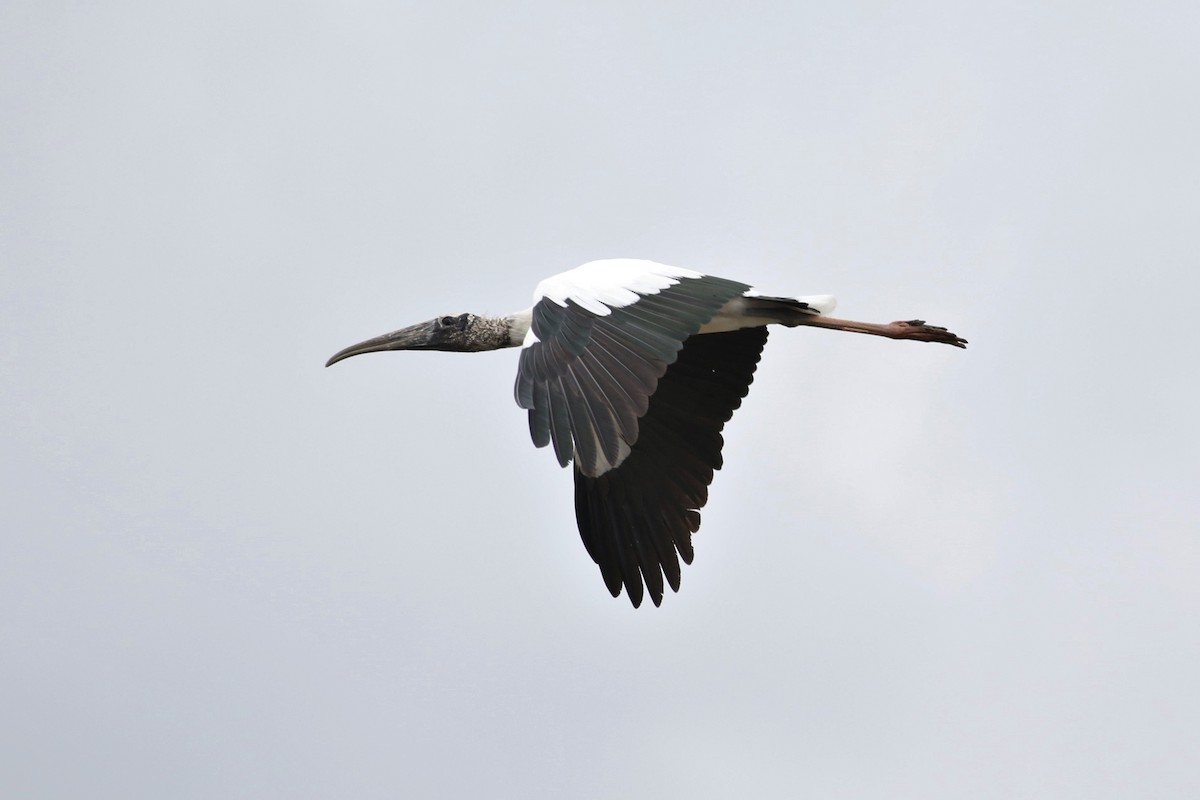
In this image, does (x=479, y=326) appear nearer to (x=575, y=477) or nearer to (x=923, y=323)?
(x=575, y=477)

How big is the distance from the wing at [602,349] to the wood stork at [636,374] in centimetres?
1

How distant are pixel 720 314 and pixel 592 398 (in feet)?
9.09

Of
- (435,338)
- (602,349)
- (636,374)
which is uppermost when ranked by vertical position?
(435,338)

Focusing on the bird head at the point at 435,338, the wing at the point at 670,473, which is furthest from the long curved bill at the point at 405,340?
the wing at the point at 670,473

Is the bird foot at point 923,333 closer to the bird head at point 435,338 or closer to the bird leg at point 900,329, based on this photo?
the bird leg at point 900,329

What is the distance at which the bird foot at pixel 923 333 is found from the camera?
16.9 meters

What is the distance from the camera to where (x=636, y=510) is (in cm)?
1683

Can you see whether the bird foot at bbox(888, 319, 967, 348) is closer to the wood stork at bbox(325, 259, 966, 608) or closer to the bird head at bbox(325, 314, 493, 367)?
the wood stork at bbox(325, 259, 966, 608)

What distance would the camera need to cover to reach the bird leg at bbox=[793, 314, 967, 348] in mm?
16750

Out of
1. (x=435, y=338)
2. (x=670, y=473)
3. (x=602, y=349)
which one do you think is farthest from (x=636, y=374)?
(x=435, y=338)

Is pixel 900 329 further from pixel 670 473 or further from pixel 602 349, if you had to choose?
pixel 602 349

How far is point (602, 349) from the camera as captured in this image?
45.5 ft

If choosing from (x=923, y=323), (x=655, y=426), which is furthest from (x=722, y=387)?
(x=923, y=323)

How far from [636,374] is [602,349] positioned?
0.37m
